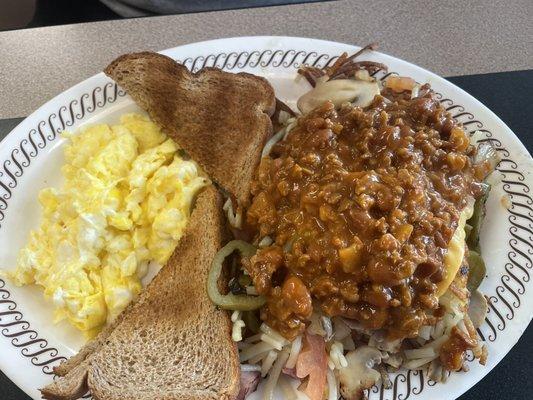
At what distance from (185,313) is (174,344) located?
5.4 inches

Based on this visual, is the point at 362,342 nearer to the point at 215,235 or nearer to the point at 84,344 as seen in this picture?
the point at 215,235

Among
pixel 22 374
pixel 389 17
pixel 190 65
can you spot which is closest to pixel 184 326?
pixel 22 374

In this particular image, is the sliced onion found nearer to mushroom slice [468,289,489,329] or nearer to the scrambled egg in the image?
the scrambled egg

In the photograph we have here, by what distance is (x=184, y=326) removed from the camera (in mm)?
2227

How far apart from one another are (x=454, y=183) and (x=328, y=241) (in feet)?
2.06

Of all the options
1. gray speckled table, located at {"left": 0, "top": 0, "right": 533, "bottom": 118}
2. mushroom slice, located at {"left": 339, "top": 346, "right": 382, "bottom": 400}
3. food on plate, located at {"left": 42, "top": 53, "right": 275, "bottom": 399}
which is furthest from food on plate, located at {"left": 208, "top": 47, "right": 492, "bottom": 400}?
gray speckled table, located at {"left": 0, "top": 0, "right": 533, "bottom": 118}

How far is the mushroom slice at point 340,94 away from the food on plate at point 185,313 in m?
0.19

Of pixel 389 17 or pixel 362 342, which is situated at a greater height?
pixel 389 17

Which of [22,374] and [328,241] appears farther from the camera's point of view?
[22,374]

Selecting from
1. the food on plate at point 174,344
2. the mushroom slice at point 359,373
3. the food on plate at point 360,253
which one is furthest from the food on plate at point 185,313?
the mushroom slice at point 359,373

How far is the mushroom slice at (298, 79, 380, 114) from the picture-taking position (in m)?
2.52

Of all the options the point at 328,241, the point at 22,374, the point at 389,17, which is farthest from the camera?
the point at 389,17

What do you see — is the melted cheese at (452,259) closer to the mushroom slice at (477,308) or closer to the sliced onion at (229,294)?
the mushroom slice at (477,308)

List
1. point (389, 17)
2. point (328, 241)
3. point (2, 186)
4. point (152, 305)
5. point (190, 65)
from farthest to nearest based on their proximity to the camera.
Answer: point (389, 17) < point (190, 65) < point (2, 186) < point (152, 305) < point (328, 241)
